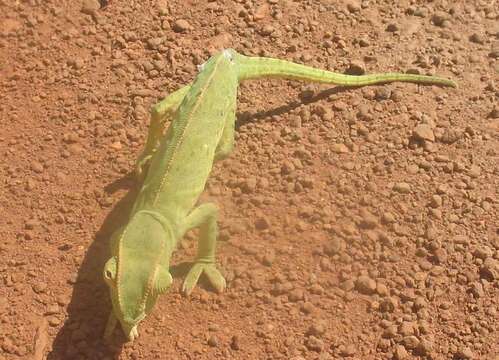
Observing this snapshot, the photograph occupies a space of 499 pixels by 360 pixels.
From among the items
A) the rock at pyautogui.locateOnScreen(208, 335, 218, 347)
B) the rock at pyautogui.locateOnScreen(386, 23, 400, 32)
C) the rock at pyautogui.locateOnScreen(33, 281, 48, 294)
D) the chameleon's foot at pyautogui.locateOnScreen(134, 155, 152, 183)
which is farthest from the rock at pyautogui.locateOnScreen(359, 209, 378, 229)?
the rock at pyautogui.locateOnScreen(33, 281, 48, 294)

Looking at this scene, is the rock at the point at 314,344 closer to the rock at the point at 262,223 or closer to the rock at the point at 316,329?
the rock at the point at 316,329

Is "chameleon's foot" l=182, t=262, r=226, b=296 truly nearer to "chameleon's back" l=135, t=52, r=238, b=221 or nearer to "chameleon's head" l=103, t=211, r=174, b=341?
"chameleon's back" l=135, t=52, r=238, b=221

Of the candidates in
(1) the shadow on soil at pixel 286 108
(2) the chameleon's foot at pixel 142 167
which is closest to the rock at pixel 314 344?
(2) the chameleon's foot at pixel 142 167

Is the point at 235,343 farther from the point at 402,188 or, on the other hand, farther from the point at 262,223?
the point at 402,188

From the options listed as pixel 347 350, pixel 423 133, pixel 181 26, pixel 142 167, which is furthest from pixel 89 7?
pixel 347 350

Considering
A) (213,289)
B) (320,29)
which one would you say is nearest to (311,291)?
(213,289)

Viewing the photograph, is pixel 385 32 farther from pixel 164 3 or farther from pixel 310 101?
pixel 164 3
